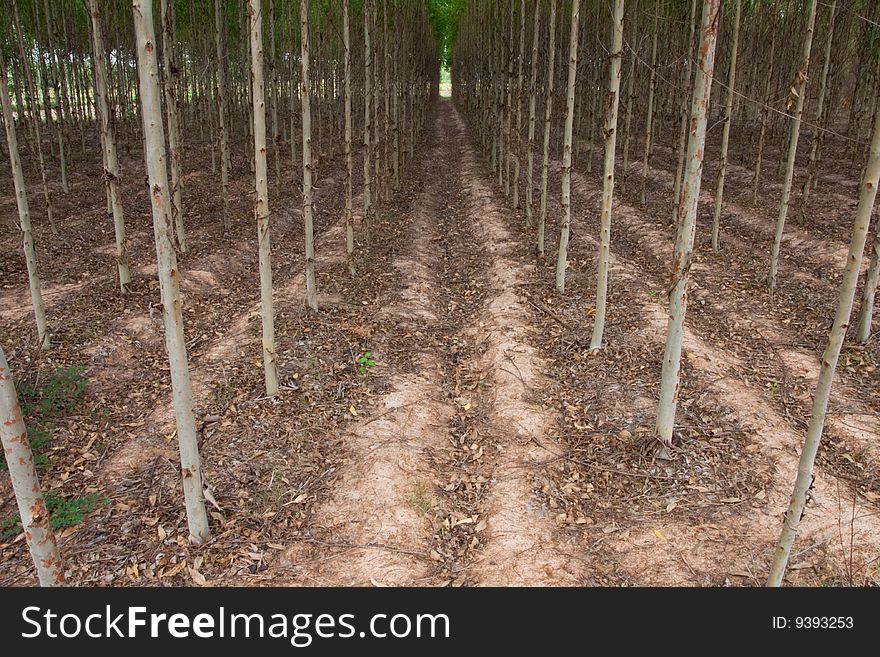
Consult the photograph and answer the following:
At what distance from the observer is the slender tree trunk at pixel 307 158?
8297 millimetres

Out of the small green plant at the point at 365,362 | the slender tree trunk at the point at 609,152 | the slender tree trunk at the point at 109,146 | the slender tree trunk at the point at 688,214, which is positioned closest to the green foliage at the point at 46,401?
the slender tree trunk at the point at 109,146

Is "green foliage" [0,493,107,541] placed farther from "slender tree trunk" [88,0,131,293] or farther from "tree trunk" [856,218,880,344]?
"tree trunk" [856,218,880,344]

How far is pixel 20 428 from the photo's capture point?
3.21 m

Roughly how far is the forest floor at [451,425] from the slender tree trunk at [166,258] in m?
0.25

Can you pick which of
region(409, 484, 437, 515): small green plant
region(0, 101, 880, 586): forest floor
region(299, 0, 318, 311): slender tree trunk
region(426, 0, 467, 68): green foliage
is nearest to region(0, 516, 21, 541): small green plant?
region(0, 101, 880, 586): forest floor

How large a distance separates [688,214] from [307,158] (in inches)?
224

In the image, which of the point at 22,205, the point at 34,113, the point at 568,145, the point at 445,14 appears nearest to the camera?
the point at 22,205

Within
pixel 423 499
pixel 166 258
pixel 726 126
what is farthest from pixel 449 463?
pixel 726 126

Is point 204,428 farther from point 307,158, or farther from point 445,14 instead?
point 445,14

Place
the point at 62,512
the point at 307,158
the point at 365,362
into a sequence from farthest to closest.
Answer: the point at 307,158 → the point at 365,362 → the point at 62,512

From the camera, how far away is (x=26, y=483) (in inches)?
128

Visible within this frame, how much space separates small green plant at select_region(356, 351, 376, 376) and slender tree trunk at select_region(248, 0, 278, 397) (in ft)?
3.83

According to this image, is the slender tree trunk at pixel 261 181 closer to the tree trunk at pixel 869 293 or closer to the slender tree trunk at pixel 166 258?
the slender tree trunk at pixel 166 258

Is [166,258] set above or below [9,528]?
above
